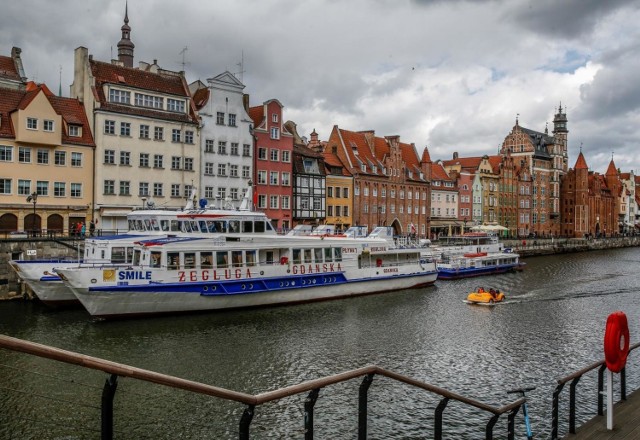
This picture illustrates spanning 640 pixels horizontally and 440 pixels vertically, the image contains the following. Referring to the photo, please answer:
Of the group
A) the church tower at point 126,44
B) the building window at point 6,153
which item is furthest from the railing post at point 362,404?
the church tower at point 126,44

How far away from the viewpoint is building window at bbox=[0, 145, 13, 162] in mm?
44156

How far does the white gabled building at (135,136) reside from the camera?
162ft

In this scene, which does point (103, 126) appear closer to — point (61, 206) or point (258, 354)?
point (61, 206)

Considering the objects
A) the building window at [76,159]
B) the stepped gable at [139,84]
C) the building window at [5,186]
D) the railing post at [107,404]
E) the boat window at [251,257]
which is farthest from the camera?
the stepped gable at [139,84]

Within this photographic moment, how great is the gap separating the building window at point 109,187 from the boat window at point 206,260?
19730 mm

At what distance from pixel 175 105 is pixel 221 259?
2503 centimetres

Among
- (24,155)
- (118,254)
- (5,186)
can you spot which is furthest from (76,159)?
(118,254)

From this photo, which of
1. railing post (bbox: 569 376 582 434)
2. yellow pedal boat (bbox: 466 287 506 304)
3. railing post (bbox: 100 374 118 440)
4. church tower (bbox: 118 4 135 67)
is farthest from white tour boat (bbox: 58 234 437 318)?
church tower (bbox: 118 4 135 67)

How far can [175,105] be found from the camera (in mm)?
54500

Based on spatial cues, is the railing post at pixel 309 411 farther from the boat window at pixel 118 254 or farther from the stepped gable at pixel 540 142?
the stepped gable at pixel 540 142

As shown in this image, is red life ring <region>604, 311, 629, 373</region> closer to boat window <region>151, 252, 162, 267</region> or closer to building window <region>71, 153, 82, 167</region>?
boat window <region>151, 252, 162, 267</region>

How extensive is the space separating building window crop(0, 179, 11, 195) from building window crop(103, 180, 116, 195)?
7.62 m

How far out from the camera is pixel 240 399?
19.0ft

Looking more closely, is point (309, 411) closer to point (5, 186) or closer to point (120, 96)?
point (5, 186)
